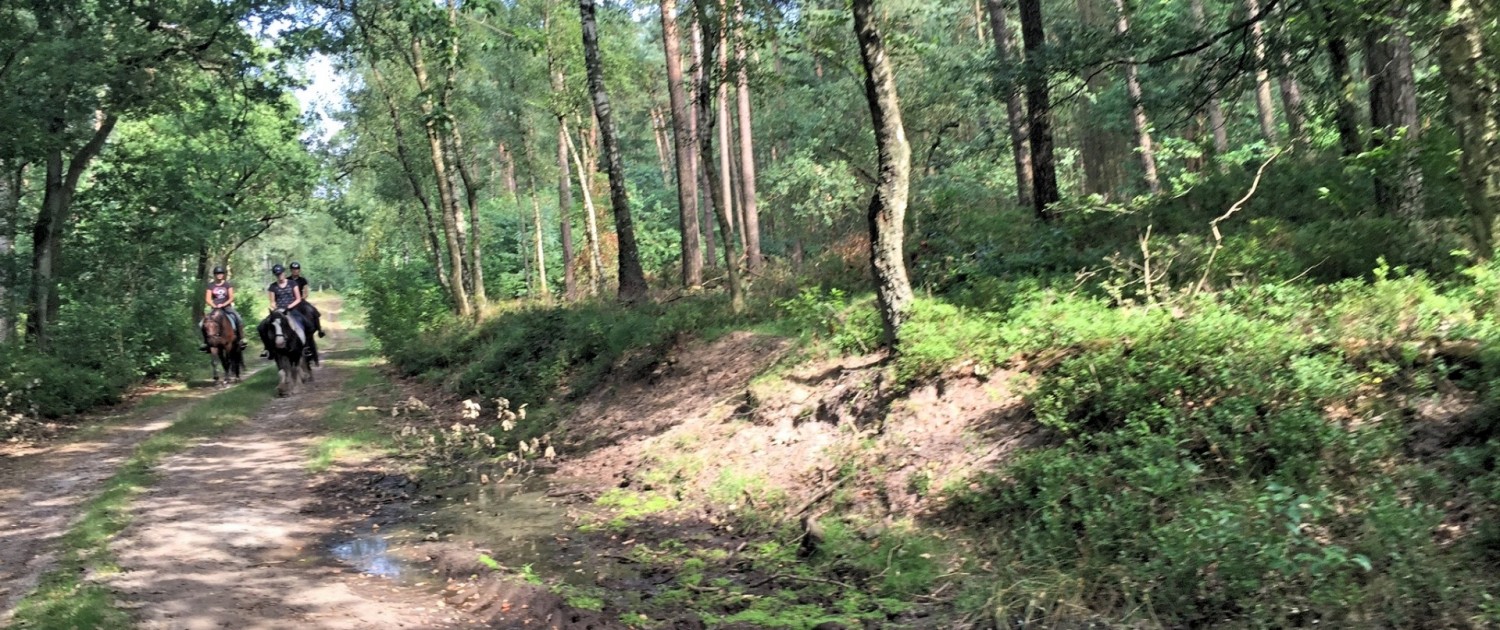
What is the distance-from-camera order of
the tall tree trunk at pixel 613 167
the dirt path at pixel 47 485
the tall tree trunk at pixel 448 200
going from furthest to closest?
the tall tree trunk at pixel 448 200, the tall tree trunk at pixel 613 167, the dirt path at pixel 47 485

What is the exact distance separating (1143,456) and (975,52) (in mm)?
22717

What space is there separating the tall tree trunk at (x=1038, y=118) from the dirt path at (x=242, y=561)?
9.35 metres

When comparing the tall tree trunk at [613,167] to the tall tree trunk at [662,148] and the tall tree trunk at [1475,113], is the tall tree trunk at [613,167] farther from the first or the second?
the tall tree trunk at [662,148]

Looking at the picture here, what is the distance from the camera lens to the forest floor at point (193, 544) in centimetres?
521

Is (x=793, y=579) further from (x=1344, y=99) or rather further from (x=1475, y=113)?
(x=1344, y=99)

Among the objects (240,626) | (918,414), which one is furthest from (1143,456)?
(240,626)

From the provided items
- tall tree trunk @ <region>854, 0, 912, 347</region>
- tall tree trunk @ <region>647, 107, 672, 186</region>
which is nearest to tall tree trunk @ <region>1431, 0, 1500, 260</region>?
tall tree trunk @ <region>854, 0, 912, 347</region>

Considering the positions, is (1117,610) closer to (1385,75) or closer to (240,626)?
(240,626)

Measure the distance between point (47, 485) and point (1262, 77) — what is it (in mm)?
18620

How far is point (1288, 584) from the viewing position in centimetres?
434

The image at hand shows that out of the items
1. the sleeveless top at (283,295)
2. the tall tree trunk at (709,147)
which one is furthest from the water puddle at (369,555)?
the sleeveless top at (283,295)

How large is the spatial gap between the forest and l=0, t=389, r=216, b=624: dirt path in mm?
255

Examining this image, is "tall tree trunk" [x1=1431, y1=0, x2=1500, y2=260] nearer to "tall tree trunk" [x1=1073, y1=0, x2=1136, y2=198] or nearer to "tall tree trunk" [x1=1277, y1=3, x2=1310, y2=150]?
"tall tree trunk" [x1=1277, y1=3, x2=1310, y2=150]

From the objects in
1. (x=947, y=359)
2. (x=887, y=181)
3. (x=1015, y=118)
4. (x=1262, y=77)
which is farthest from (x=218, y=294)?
(x=1262, y=77)
